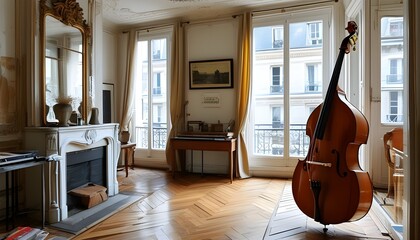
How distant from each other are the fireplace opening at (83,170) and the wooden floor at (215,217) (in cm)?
49

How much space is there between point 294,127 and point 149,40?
3.40 meters

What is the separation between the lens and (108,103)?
5516 millimetres

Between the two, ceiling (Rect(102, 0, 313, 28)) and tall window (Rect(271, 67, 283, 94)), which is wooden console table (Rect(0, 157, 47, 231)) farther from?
tall window (Rect(271, 67, 283, 94))

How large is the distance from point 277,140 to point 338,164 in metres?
2.52

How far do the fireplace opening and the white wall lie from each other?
186 cm

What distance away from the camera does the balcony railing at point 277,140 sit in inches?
182

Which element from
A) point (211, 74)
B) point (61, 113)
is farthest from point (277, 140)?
point (61, 113)

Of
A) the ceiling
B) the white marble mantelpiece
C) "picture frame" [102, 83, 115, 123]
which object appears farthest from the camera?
"picture frame" [102, 83, 115, 123]

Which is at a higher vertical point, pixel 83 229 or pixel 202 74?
pixel 202 74

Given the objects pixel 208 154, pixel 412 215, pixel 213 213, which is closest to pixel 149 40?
pixel 208 154

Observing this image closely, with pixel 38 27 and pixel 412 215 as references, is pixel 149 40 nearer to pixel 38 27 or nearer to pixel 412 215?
pixel 38 27

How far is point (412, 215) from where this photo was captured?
67.9 inches

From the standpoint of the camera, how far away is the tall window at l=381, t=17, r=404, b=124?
132 inches

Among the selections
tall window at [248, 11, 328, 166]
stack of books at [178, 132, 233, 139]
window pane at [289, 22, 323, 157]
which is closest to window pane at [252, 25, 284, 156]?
tall window at [248, 11, 328, 166]
